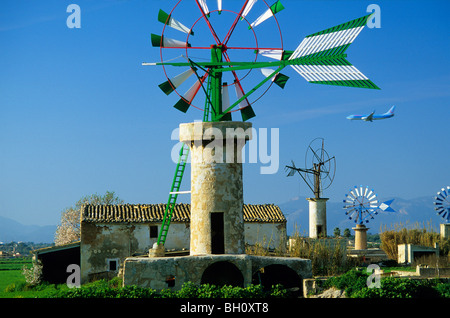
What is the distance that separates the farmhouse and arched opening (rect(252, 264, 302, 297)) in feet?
25.9

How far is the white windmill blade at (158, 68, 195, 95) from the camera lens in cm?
2072

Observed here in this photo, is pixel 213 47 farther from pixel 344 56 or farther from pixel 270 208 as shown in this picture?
pixel 270 208

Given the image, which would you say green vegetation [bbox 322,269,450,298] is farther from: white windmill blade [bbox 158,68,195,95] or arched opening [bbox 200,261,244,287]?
white windmill blade [bbox 158,68,195,95]

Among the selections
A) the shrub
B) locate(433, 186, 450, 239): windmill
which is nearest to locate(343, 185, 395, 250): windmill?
locate(433, 186, 450, 239): windmill

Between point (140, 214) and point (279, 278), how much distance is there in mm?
13277

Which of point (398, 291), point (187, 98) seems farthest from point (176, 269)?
point (398, 291)

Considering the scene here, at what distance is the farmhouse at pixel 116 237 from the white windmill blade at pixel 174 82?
36.7ft

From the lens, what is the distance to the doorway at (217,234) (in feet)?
64.0

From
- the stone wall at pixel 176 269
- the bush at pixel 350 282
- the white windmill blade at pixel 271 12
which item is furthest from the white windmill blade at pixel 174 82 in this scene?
the bush at pixel 350 282
